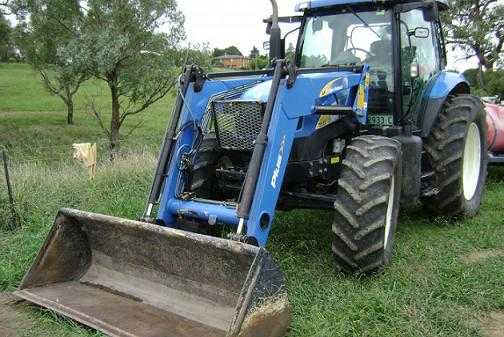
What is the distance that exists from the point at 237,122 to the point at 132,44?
1089 cm

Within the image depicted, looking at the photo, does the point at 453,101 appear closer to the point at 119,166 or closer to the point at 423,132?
the point at 423,132

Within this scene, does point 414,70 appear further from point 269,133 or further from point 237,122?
point 269,133

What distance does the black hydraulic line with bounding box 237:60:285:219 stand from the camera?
402 centimetres

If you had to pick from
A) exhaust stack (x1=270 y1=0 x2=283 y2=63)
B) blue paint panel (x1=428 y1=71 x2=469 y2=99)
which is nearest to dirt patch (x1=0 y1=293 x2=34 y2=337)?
exhaust stack (x1=270 y1=0 x2=283 y2=63)

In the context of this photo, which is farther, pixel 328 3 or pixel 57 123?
pixel 57 123

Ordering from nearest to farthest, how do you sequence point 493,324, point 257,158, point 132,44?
point 493,324 → point 257,158 → point 132,44

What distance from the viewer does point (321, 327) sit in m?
3.85

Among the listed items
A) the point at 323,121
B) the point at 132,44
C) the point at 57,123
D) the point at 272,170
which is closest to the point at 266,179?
the point at 272,170

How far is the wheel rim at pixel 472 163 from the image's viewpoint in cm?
674

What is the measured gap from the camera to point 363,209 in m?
4.38

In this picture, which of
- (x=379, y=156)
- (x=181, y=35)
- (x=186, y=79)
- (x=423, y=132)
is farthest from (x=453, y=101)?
(x=181, y=35)

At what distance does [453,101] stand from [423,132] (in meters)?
0.68

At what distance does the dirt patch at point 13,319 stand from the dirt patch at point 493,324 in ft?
10.1

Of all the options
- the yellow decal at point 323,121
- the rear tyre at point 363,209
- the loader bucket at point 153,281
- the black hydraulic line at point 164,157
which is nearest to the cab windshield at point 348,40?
the yellow decal at point 323,121
